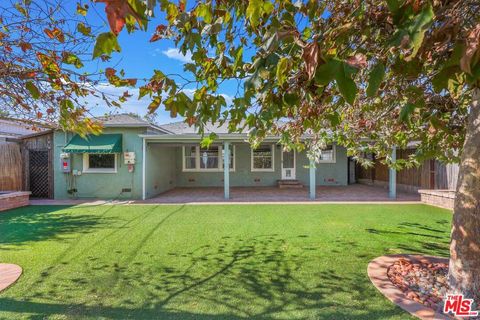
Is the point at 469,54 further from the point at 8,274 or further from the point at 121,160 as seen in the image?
the point at 121,160

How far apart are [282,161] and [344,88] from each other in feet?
50.8

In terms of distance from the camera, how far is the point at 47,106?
3920mm

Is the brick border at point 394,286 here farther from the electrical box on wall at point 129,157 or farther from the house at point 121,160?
the electrical box on wall at point 129,157

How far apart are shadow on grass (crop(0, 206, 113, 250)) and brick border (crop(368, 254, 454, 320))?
6.53 metres

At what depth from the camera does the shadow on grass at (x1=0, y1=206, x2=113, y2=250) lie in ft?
21.3

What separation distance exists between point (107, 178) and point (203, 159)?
5.77 meters

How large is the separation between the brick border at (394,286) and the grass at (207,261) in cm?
12

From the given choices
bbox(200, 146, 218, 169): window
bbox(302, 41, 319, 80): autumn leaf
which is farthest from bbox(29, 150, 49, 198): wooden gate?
bbox(302, 41, 319, 80): autumn leaf

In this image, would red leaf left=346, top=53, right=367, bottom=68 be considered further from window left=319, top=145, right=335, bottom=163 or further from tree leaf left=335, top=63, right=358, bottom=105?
window left=319, top=145, right=335, bottom=163

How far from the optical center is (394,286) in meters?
3.85

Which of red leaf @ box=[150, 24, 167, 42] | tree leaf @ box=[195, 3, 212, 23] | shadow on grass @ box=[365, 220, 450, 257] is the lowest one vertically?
shadow on grass @ box=[365, 220, 450, 257]

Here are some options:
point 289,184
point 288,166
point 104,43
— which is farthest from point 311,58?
point 288,166

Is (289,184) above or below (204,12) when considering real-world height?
below

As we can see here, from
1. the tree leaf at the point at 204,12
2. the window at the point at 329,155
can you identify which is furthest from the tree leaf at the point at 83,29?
the window at the point at 329,155
